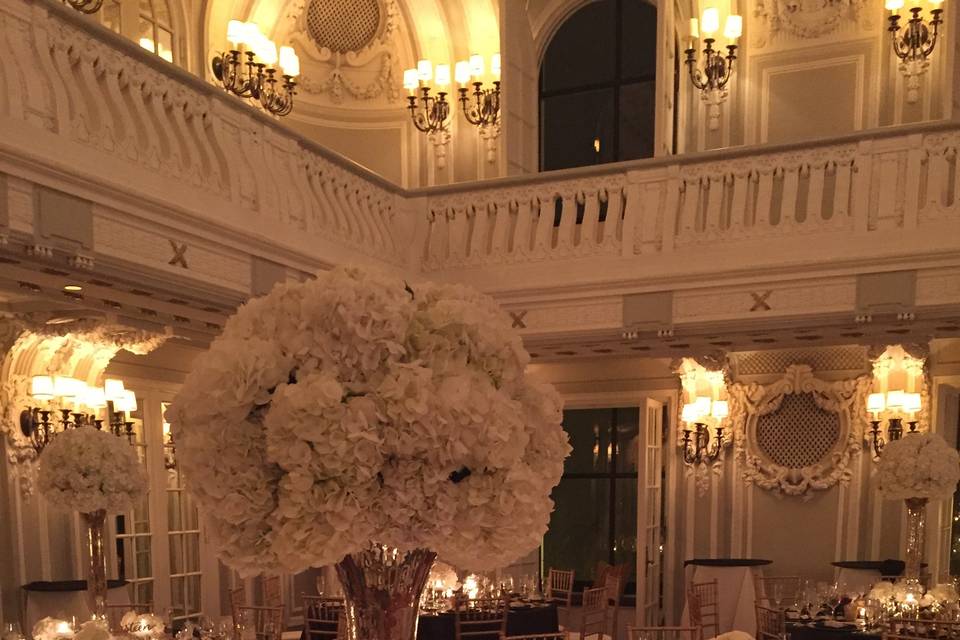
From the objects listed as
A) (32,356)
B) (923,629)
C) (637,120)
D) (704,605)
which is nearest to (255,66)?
(32,356)

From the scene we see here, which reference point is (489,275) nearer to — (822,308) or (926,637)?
(822,308)

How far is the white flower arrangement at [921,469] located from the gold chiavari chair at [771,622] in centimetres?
138

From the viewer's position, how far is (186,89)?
22.1ft

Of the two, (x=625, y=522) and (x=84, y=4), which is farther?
(x=625, y=522)

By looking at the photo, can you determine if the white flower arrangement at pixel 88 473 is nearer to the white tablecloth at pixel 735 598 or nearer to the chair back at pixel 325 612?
→ the chair back at pixel 325 612

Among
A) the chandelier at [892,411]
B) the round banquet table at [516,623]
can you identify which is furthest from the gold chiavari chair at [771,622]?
the chandelier at [892,411]

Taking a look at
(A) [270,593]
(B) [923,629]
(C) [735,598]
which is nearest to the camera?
(B) [923,629]

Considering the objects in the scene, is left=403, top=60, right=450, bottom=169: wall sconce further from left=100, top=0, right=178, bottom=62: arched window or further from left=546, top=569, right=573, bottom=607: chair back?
left=546, top=569, right=573, bottom=607: chair back

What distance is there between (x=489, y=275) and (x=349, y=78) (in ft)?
13.8

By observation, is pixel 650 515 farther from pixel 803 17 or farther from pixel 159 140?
pixel 159 140

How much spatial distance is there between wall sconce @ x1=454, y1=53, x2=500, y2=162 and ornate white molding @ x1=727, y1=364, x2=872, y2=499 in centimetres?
397

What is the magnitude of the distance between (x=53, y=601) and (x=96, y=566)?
3.98 feet

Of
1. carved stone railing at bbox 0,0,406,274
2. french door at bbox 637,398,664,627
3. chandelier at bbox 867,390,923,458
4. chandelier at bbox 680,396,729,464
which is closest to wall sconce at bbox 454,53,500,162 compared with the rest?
carved stone railing at bbox 0,0,406,274

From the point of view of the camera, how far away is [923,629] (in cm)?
628
